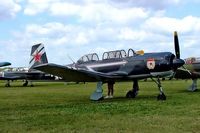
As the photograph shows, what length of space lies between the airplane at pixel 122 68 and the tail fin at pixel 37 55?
521 centimetres

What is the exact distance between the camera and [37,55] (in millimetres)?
23891

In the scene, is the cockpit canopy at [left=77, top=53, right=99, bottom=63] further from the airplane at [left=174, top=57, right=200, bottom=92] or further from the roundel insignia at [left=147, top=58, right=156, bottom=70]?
the airplane at [left=174, top=57, right=200, bottom=92]

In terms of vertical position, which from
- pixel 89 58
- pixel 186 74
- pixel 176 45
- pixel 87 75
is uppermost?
pixel 176 45

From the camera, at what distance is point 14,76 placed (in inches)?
1738

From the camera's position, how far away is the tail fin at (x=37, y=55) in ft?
78.1

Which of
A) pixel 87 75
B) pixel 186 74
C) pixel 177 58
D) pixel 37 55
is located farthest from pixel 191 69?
pixel 37 55

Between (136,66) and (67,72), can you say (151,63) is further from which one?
(67,72)

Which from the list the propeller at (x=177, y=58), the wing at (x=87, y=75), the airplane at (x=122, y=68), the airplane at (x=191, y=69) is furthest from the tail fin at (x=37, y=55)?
the propeller at (x=177, y=58)

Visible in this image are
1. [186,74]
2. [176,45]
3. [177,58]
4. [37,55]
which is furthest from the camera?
[186,74]

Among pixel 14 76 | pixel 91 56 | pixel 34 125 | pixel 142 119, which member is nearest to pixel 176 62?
pixel 91 56

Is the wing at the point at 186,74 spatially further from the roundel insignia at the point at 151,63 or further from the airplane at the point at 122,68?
the roundel insignia at the point at 151,63

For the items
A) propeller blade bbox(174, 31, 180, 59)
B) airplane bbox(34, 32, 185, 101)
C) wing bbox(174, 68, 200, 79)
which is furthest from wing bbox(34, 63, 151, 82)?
wing bbox(174, 68, 200, 79)

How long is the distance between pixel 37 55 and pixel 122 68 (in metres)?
7.68

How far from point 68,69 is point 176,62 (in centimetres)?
469
